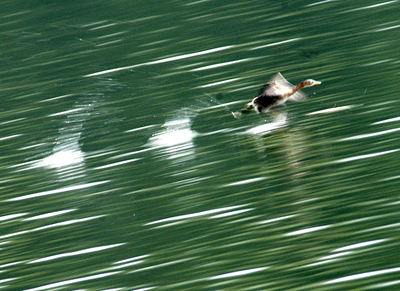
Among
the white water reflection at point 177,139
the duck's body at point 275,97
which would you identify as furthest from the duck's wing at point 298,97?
the white water reflection at point 177,139

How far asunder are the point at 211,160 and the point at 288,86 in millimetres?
2184

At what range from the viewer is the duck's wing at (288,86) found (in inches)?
402

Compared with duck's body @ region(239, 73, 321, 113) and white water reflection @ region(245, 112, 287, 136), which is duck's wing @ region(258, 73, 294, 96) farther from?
white water reflection @ region(245, 112, 287, 136)

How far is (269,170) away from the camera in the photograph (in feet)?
27.5

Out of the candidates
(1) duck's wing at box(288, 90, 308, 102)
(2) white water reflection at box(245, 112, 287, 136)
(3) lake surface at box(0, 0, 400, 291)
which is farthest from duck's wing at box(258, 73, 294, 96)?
(2) white water reflection at box(245, 112, 287, 136)

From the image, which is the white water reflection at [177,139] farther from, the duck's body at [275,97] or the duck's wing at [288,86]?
the duck's wing at [288,86]

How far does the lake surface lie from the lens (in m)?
6.78

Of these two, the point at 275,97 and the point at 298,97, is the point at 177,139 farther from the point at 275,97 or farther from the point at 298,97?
the point at 298,97

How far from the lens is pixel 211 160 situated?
8969 mm

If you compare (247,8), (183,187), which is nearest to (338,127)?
(183,187)

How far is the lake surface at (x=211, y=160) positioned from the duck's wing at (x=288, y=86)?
212mm

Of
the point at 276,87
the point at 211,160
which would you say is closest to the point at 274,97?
the point at 276,87

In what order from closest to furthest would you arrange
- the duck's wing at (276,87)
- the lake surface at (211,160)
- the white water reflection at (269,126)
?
the lake surface at (211,160)
the white water reflection at (269,126)
the duck's wing at (276,87)

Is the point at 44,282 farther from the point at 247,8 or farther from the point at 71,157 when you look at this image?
the point at 247,8
